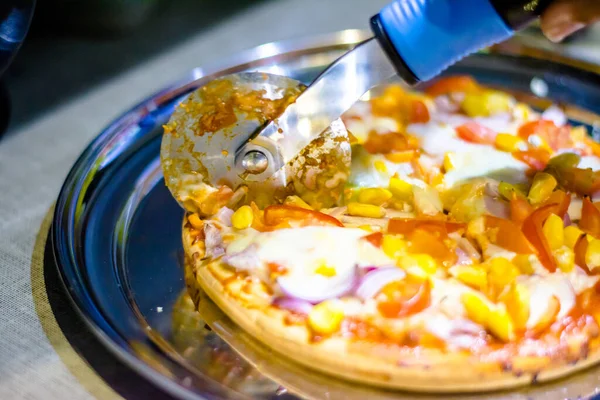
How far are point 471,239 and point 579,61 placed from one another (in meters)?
1.09

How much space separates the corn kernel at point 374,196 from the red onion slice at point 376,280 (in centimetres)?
30

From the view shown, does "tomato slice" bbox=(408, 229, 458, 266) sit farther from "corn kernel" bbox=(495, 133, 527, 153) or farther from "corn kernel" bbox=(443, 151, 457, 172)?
"corn kernel" bbox=(495, 133, 527, 153)

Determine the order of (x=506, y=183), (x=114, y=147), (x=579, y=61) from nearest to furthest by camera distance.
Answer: (x=506, y=183) < (x=114, y=147) < (x=579, y=61)

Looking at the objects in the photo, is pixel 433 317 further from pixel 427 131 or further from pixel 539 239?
pixel 427 131

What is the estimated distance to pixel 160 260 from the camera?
Result: 1.56 metres

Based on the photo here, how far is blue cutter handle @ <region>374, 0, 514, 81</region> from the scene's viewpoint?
1.33 metres

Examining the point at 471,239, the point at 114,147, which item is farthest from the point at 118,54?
the point at 471,239

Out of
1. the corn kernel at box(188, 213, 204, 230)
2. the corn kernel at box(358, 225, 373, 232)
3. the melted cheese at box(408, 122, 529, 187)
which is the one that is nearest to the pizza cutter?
the corn kernel at box(188, 213, 204, 230)

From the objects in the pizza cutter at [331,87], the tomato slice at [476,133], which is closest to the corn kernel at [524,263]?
the pizza cutter at [331,87]

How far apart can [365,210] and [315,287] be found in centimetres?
31

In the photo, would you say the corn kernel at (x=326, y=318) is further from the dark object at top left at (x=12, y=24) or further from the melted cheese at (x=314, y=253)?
the dark object at top left at (x=12, y=24)

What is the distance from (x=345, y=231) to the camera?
1.43 metres

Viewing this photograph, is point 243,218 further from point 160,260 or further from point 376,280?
point 376,280

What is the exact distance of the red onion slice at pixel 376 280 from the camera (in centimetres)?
131
